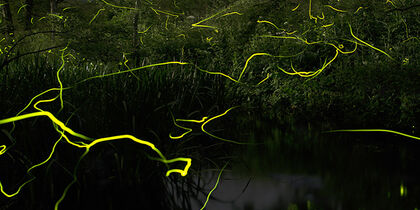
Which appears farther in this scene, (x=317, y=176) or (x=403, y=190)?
(x=317, y=176)

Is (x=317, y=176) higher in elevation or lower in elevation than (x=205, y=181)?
lower

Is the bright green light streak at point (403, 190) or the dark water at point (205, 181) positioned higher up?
the dark water at point (205, 181)

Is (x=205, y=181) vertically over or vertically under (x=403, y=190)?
over

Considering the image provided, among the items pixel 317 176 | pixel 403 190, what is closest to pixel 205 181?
pixel 317 176

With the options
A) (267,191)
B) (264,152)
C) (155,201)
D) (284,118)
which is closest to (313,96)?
(284,118)

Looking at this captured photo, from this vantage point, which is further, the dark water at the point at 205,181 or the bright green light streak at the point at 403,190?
the bright green light streak at the point at 403,190

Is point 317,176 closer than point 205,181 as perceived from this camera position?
No

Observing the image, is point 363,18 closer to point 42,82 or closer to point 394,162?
point 394,162

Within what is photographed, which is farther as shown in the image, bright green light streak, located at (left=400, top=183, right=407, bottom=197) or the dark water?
bright green light streak, located at (left=400, top=183, right=407, bottom=197)

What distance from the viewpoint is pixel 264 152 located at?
4.08 meters

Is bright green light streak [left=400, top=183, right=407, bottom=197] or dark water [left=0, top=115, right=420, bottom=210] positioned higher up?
dark water [left=0, top=115, right=420, bottom=210]

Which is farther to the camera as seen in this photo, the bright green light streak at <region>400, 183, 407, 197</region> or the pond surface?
the bright green light streak at <region>400, 183, 407, 197</region>

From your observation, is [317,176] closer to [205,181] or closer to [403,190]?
[403,190]

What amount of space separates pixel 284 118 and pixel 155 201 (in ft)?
13.8
